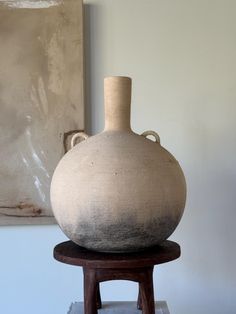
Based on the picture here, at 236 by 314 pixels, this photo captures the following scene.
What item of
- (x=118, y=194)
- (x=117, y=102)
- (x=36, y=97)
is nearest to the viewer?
(x=118, y=194)

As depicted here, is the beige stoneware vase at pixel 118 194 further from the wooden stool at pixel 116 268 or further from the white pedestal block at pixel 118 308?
the white pedestal block at pixel 118 308

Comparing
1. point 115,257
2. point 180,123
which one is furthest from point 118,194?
point 180,123

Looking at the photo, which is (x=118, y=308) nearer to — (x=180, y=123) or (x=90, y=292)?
(x=90, y=292)

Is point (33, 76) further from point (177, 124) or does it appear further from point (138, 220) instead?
point (138, 220)

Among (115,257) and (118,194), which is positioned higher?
(118,194)

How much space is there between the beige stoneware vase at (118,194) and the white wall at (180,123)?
0.47 metres

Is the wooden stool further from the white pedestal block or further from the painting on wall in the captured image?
the painting on wall

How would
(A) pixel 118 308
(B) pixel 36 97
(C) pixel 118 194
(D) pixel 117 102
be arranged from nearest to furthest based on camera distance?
(C) pixel 118 194 → (D) pixel 117 102 → (A) pixel 118 308 → (B) pixel 36 97

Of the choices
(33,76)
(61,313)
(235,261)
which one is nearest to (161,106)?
(33,76)

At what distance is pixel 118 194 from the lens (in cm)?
84

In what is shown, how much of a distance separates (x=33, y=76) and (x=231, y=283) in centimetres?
89

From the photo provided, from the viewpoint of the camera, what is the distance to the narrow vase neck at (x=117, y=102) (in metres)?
0.97

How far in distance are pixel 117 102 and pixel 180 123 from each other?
1.47 feet

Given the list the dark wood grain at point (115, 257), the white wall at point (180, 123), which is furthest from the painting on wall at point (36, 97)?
the dark wood grain at point (115, 257)
